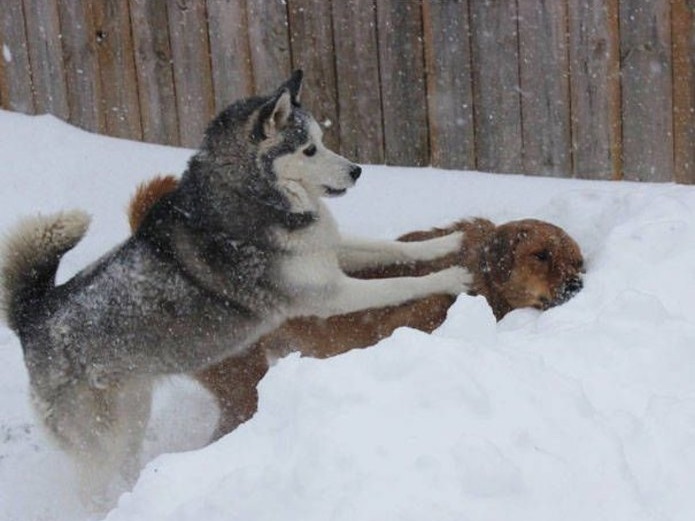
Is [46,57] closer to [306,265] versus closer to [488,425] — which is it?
[306,265]

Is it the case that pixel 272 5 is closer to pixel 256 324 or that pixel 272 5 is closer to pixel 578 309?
pixel 256 324

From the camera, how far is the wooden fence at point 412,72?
6902 mm

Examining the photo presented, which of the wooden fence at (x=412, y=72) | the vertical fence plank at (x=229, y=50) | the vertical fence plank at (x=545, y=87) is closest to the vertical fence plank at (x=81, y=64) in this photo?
the wooden fence at (x=412, y=72)

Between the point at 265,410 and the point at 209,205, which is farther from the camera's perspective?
the point at 209,205

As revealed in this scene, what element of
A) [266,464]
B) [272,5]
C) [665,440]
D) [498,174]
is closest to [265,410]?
[266,464]

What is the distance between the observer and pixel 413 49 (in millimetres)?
7543

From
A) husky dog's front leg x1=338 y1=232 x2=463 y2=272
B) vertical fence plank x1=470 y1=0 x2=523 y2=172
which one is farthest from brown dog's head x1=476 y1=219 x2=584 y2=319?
vertical fence plank x1=470 y1=0 x2=523 y2=172

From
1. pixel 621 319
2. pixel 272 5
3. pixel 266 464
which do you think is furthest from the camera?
pixel 272 5

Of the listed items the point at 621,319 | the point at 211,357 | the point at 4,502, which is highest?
the point at 621,319

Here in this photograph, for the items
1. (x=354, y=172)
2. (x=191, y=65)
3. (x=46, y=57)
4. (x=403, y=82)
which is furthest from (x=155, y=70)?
(x=354, y=172)

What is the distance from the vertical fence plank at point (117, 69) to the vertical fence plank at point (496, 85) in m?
2.53

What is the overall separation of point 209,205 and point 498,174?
228 centimetres

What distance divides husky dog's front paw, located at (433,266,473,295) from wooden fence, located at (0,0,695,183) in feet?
5.44

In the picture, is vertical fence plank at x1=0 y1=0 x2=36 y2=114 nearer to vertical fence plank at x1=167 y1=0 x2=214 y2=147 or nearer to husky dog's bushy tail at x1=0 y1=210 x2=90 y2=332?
vertical fence plank at x1=167 y1=0 x2=214 y2=147
